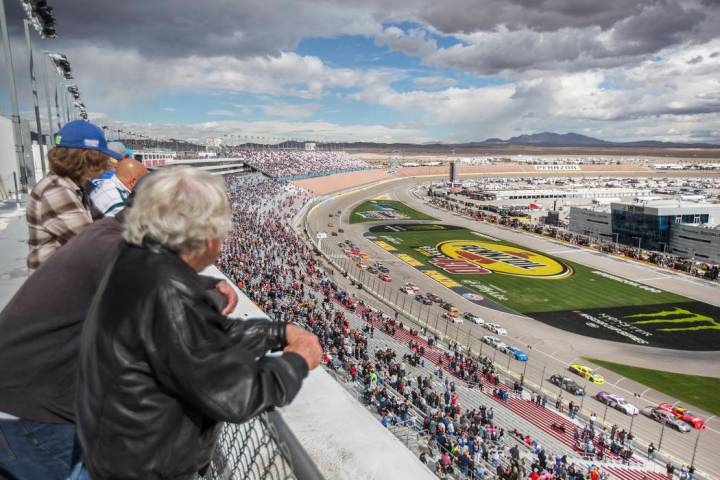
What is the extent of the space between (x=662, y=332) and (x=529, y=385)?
40.8ft

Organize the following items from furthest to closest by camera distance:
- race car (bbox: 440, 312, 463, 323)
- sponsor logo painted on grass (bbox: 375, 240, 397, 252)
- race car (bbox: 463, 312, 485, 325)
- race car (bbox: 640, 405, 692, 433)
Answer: sponsor logo painted on grass (bbox: 375, 240, 397, 252), race car (bbox: 440, 312, 463, 323), race car (bbox: 463, 312, 485, 325), race car (bbox: 640, 405, 692, 433)

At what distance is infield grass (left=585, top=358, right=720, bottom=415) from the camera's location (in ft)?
64.8

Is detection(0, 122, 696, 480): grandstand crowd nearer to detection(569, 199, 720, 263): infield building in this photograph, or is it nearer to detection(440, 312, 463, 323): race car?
detection(440, 312, 463, 323): race car

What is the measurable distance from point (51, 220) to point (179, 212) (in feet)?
5.76

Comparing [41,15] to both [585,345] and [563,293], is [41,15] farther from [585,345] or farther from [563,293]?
[563,293]

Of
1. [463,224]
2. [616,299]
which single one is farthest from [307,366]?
[463,224]

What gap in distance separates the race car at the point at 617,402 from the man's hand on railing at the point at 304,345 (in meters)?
20.6

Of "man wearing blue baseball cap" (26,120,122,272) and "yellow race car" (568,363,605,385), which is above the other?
"man wearing blue baseball cap" (26,120,122,272)

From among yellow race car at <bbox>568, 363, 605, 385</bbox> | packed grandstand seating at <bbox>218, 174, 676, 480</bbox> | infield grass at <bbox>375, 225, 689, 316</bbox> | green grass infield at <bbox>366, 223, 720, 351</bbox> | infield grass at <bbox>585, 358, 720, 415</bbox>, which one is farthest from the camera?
infield grass at <bbox>375, 225, 689, 316</bbox>

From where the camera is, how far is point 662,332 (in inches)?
1079

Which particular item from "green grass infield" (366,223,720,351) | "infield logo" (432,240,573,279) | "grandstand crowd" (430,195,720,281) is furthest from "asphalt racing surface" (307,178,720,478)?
"infield logo" (432,240,573,279)

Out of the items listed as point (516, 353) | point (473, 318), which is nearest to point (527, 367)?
point (516, 353)

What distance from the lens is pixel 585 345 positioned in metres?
25.3

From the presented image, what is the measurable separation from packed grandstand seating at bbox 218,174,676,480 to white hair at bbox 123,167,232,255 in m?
11.4
